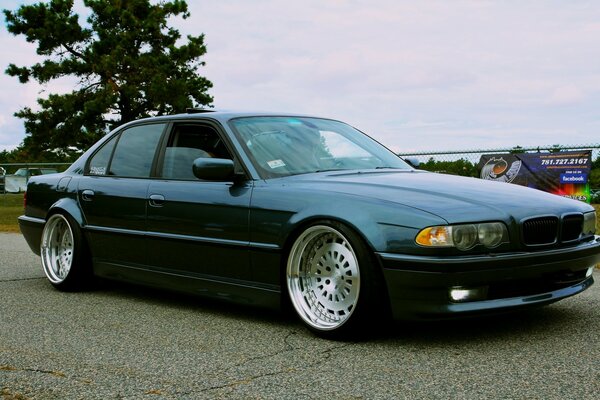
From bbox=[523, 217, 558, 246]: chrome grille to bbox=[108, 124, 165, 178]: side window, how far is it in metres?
2.91

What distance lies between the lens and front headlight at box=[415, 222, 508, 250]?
13.7 feet

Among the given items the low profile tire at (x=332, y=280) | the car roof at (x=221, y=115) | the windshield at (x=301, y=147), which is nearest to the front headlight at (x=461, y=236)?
the low profile tire at (x=332, y=280)

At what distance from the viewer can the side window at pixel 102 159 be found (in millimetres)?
6562

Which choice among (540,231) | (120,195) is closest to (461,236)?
(540,231)

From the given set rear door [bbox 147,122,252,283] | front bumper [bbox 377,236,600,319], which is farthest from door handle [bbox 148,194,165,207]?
front bumper [bbox 377,236,600,319]

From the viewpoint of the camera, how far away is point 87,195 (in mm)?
6426

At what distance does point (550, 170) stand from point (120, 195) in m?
9.82

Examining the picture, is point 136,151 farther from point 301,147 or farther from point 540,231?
point 540,231

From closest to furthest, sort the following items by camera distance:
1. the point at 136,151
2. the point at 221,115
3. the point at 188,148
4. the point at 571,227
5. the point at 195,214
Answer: the point at 571,227 → the point at 195,214 → the point at 221,115 → the point at 188,148 → the point at 136,151

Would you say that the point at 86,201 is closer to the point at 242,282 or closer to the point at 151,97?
the point at 242,282

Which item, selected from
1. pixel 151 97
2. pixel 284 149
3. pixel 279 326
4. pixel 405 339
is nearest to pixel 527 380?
pixel 405 339

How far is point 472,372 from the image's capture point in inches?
149

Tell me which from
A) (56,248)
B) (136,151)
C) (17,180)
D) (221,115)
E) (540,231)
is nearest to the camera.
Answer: (540,231)

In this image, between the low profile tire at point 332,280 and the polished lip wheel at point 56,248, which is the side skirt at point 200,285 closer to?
the low profile tire at point 332,280
